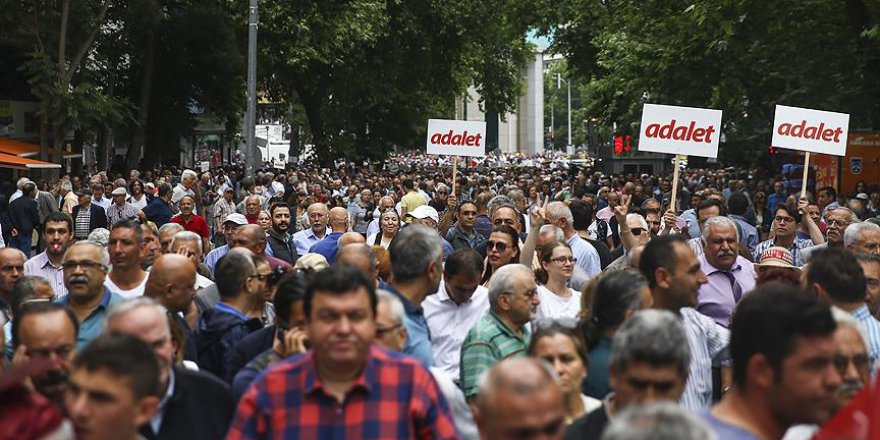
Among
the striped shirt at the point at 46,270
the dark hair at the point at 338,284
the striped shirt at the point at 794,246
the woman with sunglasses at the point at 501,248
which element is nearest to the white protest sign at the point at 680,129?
the striped shirt at the point at 794,246

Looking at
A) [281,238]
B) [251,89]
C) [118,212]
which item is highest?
[251,89]

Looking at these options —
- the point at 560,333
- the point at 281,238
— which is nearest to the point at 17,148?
the point at 281,238

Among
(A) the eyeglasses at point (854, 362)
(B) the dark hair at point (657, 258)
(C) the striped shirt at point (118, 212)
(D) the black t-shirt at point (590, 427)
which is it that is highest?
(B) the dark hair at point (657, 258)

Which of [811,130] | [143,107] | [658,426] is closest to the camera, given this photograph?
[658,426]

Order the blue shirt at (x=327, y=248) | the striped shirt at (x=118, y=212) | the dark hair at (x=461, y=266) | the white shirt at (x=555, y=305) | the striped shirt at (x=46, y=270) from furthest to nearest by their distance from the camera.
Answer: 1. the striped shirt at (x=118, y=212)
2. the blue shirt at (x=327, y=248)
3. the striped shirt at (x=46, y=270)
4. the white shirt at (x=555, y=305)
5. the dark hair at (x=461, y=266)

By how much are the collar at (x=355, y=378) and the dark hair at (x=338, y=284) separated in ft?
0.65

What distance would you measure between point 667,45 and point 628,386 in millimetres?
24835

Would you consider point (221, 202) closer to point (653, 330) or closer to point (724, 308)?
point (724, 308)

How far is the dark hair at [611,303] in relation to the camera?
553 cm

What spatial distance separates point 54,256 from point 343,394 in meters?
6.77

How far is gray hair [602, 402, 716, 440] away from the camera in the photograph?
2803 mm

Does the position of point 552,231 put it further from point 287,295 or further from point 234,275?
point 287,295

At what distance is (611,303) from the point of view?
5.57m

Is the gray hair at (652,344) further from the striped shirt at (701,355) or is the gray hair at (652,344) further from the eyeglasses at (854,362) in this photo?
the striped shirt at (701,355)
